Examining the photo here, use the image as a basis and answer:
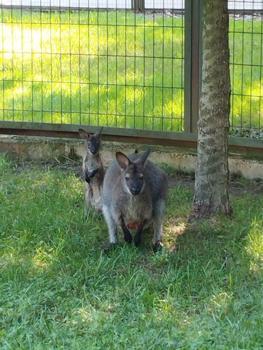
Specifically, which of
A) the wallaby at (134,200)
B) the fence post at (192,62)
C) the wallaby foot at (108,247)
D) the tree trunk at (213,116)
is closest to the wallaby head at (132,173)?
the wallaby at (134,200)

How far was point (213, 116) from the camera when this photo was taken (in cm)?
668

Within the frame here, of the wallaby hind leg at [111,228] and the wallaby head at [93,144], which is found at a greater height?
the wallaby head at [93,144]

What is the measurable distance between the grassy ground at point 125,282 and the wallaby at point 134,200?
0.52 ft

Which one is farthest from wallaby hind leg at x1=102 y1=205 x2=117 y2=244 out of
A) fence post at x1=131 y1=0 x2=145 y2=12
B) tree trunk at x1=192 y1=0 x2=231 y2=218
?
fence post at x1=131 y1=0 x2=145 y2=12

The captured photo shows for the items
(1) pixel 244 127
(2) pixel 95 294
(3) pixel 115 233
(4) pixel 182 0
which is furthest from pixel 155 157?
(2) pixel 95 294

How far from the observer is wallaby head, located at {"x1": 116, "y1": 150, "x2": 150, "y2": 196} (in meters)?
6.29

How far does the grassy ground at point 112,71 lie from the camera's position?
348 inches

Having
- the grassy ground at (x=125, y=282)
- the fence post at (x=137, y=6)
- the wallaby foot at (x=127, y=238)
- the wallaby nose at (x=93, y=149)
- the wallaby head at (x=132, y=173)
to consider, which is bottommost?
the grassy ground at (x=125, y=282)

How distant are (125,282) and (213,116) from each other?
1776 millimetres

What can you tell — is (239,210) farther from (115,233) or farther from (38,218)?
(38,218)

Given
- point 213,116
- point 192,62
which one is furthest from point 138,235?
point 192,62

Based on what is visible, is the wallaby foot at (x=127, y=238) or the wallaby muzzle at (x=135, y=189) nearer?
the wallaby muzzle at (x=135, y=189)

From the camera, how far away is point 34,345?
4645mm

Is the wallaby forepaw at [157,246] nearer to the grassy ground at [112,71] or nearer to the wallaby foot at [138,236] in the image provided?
the wallaby foot at [138,236]
